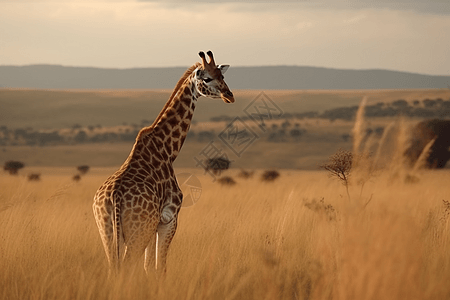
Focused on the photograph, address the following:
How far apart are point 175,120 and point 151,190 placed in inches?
50.0

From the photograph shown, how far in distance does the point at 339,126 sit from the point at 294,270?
52.1 m

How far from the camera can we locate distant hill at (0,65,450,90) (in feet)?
556

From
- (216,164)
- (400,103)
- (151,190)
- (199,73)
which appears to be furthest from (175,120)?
(400,103)

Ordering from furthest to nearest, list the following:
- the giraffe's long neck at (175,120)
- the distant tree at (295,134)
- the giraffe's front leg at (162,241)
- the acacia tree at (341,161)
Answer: the distant tree at (295,134), the acacia tree at (341,161), the giraffe's long neck at (175,120), the giraffe's front leg at (162,241)

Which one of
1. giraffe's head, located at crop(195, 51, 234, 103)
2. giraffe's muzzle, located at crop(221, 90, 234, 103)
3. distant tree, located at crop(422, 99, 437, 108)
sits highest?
distant tree, located at crop(422, 99, 437, 108)

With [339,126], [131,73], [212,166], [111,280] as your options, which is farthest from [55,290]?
[131,73]

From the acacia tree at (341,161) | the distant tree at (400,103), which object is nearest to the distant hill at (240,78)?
the distant tree at (400,103)

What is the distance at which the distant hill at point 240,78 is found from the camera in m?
170

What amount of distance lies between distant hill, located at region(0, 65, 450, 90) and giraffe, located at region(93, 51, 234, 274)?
159289mm

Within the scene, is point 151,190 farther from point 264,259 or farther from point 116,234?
point 264,259

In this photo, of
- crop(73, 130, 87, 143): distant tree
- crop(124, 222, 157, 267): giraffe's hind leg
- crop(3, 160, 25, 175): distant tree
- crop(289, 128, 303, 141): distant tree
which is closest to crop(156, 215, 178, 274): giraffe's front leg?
crop(124, 222, 157, 267): giraffe's hind leg

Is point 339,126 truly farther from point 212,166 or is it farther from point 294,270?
point 294,270

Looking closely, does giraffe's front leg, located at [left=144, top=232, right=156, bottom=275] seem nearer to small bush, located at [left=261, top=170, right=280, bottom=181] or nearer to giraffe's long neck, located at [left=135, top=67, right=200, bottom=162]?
giraffe's long neck, located at [left=135, top=67, right=200, bottom=162]

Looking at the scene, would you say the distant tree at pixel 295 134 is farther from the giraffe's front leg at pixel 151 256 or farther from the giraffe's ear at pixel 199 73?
the giraffe's front leg at pixel 151 256
